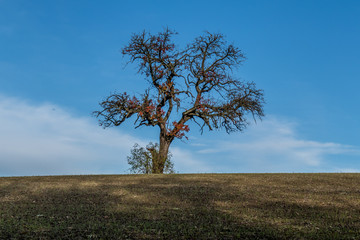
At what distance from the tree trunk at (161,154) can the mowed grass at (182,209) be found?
25.6 feet

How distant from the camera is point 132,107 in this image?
2814 cm

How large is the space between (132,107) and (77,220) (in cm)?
1779

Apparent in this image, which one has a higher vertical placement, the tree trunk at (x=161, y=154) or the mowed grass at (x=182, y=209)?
the tree trunk at (x=161, y=154)

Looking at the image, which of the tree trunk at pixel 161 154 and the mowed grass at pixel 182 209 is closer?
the mowed grass at pixel 182 209

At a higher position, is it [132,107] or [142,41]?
[142,41]

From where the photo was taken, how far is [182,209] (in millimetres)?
12219

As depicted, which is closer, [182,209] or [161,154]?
[182,209]

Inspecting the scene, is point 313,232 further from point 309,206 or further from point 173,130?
point 173,130

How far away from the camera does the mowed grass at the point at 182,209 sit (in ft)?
30.6

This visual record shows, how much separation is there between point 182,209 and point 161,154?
1596 centimetres

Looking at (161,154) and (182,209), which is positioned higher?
(161,154)

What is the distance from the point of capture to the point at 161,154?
92.2ft

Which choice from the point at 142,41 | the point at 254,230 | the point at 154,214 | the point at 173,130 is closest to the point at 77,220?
the point at 154,214

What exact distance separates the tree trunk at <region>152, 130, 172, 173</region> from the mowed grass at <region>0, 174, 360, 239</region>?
25.6 ft
